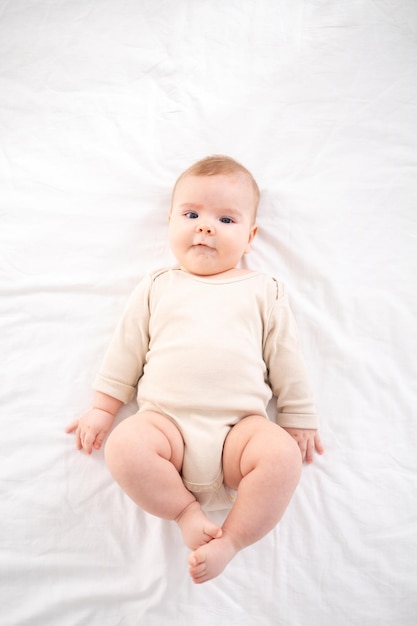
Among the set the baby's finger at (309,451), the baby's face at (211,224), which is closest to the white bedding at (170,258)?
the baby's finger at (309,451)

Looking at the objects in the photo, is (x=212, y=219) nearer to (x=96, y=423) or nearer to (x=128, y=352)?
(x=128, y=352)

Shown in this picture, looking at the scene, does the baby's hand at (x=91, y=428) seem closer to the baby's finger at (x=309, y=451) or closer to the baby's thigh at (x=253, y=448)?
the baby's thigh at (x=253, y=448)

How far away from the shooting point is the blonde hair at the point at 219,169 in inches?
49.2

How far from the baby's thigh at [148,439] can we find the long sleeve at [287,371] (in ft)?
0.88

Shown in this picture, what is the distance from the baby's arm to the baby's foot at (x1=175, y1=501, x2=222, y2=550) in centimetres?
28

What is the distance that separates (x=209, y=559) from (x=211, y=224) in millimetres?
749

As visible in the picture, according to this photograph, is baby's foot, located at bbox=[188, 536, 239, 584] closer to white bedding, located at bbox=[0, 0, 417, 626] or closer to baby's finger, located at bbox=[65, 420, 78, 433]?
white bedding, located at bbox=[0, 0, 417, 626]

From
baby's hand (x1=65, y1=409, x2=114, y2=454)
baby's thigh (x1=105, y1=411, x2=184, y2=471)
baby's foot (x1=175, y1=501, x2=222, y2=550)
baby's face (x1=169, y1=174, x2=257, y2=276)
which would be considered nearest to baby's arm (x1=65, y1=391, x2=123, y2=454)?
baby's hand (x1=65, y1=409, x2=114, y2=454)

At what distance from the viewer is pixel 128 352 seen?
1194 millimetres

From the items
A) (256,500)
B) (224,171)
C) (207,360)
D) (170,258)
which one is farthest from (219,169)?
(256,500)

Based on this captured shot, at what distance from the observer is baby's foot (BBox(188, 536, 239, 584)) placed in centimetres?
91

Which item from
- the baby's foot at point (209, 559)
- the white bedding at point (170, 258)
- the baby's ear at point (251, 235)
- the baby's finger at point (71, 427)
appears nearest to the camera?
the baby's foot at point (209, 559)

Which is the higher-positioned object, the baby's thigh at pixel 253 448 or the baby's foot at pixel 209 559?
the baby's thigh at pixel 253 448

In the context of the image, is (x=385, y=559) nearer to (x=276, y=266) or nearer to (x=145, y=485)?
(x=145, y=485)
